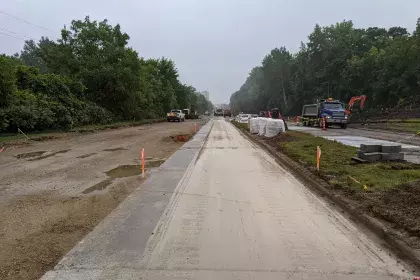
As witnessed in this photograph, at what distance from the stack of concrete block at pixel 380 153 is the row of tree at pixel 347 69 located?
43.3 metres

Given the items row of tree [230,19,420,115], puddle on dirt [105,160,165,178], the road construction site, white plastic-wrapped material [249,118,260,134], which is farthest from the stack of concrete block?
row of tree [230,19,420,115]

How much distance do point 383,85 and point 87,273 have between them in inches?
2375

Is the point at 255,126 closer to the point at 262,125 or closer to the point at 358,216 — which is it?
the point at 262,125

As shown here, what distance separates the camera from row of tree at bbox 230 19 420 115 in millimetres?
54062

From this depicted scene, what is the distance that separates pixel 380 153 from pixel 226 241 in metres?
8.12

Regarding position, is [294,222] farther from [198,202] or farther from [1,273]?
[1,273]

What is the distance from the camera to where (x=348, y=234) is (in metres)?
5.94

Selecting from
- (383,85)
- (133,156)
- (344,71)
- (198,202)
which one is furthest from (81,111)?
(344,71)

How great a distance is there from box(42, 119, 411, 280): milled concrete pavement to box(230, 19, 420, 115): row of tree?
162 ft

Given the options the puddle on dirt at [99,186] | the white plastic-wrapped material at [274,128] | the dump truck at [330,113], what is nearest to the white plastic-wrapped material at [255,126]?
the white plastic-wrapped material at [274,128]

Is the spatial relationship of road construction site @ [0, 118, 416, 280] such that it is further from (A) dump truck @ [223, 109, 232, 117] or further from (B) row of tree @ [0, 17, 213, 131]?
(A) dump truck @ [223, 109, 232, 117]

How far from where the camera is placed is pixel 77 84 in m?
36.8

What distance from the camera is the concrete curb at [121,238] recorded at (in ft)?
15.1

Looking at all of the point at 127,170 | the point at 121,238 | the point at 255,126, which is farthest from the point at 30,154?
the point at 255,126
